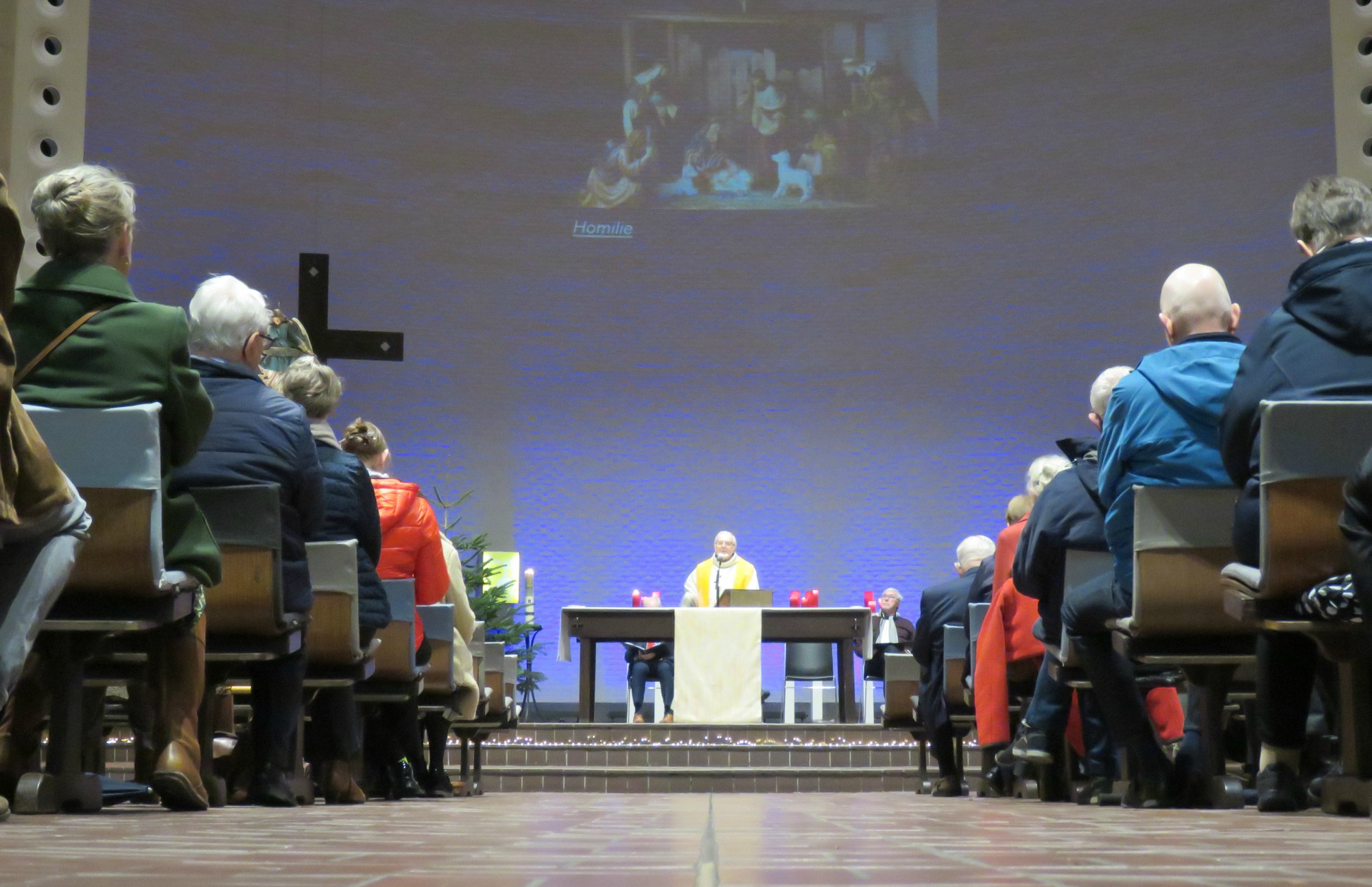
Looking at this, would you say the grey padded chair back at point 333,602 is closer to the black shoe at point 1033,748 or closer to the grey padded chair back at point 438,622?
the grey padded chair back at point 438,622

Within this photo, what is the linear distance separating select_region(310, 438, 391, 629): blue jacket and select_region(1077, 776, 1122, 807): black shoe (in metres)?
1.88

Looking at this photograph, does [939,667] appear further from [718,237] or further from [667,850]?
[718,237]

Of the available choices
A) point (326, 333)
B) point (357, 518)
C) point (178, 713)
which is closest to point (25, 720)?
point (178, 713)

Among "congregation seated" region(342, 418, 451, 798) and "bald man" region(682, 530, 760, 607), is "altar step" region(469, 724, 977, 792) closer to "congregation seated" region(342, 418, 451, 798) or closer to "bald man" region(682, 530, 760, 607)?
"congregation seated" region(342, 418, 451, 798)

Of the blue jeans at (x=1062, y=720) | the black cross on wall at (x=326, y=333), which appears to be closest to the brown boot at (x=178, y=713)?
the blue jeans at (x=1062, y=720)

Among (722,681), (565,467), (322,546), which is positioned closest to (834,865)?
(322,546)

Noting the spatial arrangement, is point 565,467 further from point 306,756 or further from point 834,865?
point 834,865

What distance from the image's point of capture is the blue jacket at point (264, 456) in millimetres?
3463

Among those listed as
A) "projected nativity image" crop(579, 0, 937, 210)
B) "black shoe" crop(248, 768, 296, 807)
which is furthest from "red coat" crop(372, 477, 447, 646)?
"projected nativity image" crop(579, 0, 937, 210)

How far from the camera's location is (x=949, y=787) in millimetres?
5645

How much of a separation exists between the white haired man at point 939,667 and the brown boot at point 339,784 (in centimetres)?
Result: 237

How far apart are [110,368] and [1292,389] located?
7.40 feet

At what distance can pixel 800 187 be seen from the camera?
12172 mm

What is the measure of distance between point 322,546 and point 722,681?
5.88m
